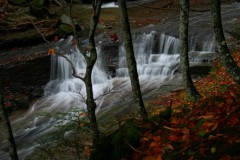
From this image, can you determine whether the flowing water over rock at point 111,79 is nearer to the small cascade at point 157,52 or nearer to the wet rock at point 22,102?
the small cascade at point 157,52

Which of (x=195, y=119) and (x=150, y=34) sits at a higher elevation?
(x=150, y=34)

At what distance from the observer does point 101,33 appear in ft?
72.3

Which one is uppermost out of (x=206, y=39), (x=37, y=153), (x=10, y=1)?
(x=10, y=1)

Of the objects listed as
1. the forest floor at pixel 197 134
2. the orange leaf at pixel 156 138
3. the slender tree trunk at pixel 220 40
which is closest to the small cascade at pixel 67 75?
the slender tree trunk at pixel 220 40

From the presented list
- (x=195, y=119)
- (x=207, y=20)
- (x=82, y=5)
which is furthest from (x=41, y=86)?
(x=82, y=5)

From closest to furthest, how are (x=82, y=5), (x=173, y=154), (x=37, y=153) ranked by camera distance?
(x=173, y=154), (x=37, y=153), (x=82, y=5)

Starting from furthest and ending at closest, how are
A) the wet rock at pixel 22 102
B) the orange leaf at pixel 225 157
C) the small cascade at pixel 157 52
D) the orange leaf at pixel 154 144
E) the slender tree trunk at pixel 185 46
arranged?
1. the wet rock at pixel 22 102
2. the small cascade at pixel 157 52
3. the slender tree trunk at pixel 185 46
4. the orange leaf at pixel 154 144
5. the orange leaf at pixel 225 157

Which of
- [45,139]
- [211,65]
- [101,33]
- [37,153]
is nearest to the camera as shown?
[37,153]

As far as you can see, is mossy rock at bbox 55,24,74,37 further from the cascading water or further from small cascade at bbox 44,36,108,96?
small cascade at bbox 44,36,108,96

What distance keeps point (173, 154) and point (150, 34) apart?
1515 centimetres

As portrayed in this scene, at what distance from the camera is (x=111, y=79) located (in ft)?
59.3

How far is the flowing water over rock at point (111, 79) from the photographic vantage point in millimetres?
13930

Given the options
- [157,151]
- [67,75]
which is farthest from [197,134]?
[67,75]

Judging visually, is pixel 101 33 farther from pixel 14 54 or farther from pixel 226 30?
pixel 226 30
